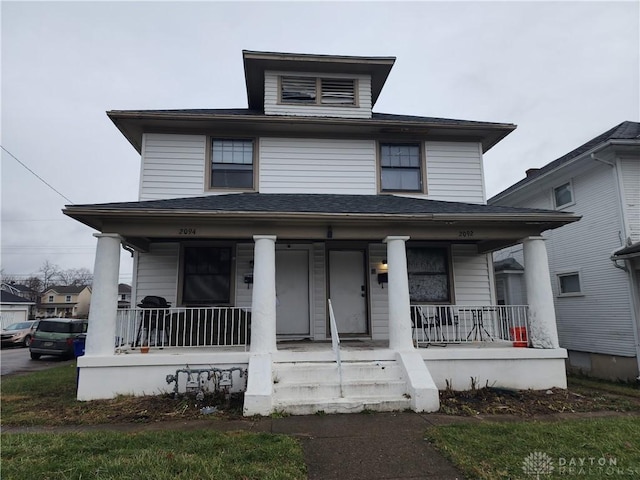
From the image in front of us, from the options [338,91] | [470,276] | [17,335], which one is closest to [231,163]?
[338,91]

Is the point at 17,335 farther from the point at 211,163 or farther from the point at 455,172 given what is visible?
the point at 455,172

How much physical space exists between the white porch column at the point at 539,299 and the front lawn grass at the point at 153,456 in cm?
538

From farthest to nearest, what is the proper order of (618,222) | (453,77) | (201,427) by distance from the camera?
(453,77), (618,222), (201,427)

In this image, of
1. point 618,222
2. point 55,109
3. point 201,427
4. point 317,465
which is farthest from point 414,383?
point 55,109

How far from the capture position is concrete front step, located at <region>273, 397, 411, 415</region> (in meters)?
5.31

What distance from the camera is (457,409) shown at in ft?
18.2

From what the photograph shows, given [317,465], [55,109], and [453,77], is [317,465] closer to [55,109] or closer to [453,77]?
[55,109]

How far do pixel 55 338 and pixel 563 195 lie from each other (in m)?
19.3

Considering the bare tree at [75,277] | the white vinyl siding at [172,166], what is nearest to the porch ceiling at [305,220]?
the white vinyl siding at [172,166]

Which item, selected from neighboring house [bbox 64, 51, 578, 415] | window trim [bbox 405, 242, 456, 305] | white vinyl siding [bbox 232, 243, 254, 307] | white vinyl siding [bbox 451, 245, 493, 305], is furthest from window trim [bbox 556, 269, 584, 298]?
white vinyl siding [bbox 232, 243, 254, 307]

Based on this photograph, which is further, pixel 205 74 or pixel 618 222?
pixel 205 74

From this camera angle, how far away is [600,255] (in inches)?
414

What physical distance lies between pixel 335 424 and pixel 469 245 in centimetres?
606

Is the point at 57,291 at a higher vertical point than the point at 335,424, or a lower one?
higher
